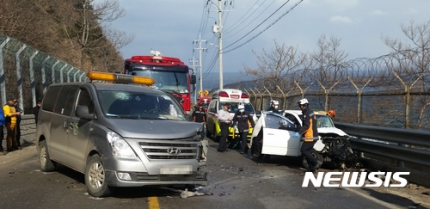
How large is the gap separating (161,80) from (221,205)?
1351cm

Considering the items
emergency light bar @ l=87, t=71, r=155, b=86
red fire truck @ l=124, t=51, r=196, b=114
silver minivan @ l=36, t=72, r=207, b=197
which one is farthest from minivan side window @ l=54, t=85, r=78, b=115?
red fire truck @ l=124, t=51, r=196, b=114

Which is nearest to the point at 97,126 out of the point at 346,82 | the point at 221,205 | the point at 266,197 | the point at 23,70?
the point at 221,205

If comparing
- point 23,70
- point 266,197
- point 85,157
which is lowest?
point 266,197

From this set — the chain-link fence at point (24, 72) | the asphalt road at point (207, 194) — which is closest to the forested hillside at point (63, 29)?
the chain-link fence at point (24, 72)

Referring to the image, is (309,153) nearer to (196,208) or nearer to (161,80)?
(196,208)

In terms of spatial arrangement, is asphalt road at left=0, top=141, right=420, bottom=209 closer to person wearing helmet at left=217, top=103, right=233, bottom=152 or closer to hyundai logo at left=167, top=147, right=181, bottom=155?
hyundai logo at left=167, top=147, right=181, bottom=155

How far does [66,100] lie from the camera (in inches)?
373

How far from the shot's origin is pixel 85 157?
8086mm

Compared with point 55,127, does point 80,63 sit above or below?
above

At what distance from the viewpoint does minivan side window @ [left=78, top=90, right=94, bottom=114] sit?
27.5ft

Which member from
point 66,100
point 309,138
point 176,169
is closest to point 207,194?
point 176,169

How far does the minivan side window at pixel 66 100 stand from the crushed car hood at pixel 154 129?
1.93 meters

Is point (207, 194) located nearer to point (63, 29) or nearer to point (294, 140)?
point (294, 140)

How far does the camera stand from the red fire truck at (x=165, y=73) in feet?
66.8
